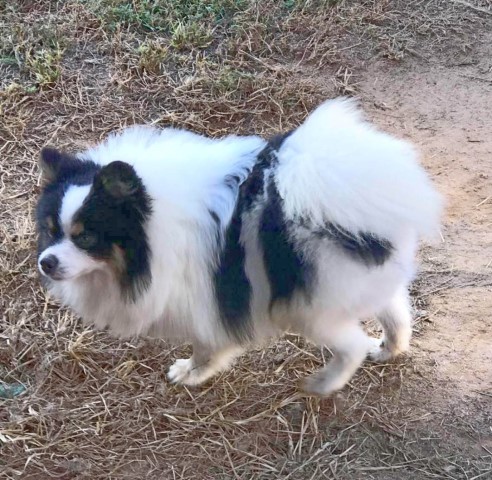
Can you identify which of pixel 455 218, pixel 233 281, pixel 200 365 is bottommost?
pixel 200 365

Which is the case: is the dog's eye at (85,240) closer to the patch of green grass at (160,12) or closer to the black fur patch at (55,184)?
the black fur patch at (55,184)

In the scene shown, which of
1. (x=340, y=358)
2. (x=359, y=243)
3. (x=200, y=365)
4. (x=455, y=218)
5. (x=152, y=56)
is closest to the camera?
(x=359, y=243)

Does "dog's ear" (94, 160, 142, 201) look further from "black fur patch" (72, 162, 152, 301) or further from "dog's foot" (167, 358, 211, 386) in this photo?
"dog's foot" (167, 358, 211, 386)

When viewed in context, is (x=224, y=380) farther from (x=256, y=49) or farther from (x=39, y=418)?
(x=256, y=49)

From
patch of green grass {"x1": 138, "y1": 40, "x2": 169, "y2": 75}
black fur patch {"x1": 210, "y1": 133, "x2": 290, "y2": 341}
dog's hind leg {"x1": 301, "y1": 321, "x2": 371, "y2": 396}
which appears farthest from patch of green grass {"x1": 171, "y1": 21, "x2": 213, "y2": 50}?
dog's hind leg {"x1": 301, "y1": 321, "x2": 371, "y2": 396}

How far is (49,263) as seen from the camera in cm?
234

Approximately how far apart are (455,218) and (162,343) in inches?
68.5

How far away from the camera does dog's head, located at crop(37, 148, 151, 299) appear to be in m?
2.31

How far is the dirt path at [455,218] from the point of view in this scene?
3129mm

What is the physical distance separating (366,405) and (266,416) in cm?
43

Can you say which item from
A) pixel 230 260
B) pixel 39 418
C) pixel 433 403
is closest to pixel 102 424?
pixel 39 418

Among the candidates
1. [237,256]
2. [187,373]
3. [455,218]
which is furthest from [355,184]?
[455,218]

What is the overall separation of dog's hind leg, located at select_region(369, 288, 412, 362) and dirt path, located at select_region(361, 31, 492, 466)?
0.51 feet

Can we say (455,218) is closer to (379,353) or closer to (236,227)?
(379,353)
